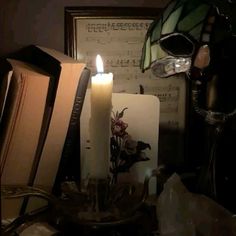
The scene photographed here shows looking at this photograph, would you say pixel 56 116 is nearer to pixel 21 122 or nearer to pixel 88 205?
pixel 21 122

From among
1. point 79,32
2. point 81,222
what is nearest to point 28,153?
point 81,222

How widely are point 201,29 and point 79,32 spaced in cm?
31

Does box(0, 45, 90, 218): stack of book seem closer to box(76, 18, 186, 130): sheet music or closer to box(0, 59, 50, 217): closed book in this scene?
box(0, 59, 50, 217): closed book

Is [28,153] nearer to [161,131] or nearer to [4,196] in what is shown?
[4,196]

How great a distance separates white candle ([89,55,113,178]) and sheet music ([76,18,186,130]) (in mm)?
238

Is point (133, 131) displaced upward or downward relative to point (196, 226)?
upward

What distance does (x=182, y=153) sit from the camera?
1.03 meters

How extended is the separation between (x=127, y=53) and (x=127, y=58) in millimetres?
11

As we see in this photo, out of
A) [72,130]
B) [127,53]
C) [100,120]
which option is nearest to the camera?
[100,120]

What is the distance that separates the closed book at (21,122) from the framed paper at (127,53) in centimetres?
19

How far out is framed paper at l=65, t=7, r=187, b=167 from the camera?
3.03 feet

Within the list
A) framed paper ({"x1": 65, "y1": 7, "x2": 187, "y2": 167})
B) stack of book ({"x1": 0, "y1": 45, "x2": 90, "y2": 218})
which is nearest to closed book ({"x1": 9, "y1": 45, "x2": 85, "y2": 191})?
stack of book ({"x1": 0, "y1": 45, "x2": 90, "y2": 218})

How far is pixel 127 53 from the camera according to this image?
0.96 m

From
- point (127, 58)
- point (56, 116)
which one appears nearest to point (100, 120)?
point (56, 116)
